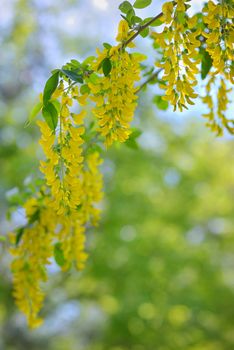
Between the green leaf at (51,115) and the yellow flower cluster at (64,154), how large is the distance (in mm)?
42

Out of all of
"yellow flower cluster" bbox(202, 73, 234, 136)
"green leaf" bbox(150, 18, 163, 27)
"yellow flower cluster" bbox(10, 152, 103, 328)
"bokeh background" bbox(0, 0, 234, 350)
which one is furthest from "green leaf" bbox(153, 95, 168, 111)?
"bokeh background" bbox(0, 0, 234, 350)

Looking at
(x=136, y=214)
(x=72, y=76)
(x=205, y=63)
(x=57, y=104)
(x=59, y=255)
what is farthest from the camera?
(x=136, y=214)

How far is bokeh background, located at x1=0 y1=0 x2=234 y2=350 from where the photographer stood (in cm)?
562

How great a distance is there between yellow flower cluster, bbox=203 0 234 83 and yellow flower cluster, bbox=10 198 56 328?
77 cm

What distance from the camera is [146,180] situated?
6582 mm

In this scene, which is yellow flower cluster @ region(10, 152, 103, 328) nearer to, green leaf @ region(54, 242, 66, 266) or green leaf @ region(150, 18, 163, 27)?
green leaf @ region(54, 242, 66, 266)

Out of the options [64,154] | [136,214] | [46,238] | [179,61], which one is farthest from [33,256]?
[136,214]

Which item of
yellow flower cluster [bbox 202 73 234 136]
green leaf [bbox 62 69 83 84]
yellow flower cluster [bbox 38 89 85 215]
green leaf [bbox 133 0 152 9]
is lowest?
yellow flower cluster [bbox 38 89 85 215]

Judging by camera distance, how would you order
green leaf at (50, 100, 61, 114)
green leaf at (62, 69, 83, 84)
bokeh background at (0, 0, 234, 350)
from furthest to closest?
bokeh background at (0, 0, 234, 350), green leaf at (50, 100, 61, 114), green leaf at (62, 69, 83, 84)

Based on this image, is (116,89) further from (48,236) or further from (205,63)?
(48,236)

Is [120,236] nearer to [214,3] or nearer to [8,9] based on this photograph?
[8,9]

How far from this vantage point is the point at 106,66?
1.05m

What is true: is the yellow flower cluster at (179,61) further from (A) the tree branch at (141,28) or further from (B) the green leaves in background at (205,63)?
(B) the green leaves in background at (205,63)

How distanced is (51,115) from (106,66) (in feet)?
0.54
